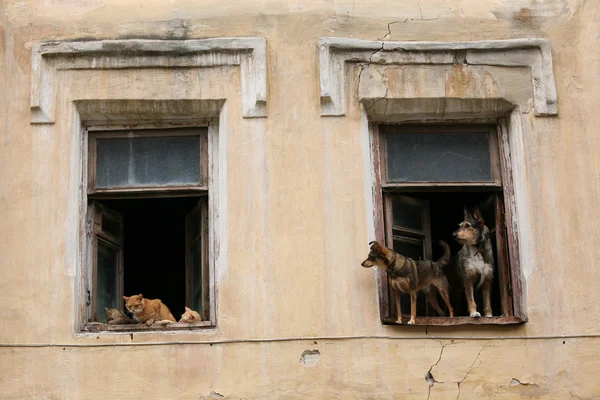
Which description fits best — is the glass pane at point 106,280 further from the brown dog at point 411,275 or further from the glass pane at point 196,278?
the brown dog at point 411,275

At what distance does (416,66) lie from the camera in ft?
30.2

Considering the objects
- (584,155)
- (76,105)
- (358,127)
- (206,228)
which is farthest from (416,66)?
(76,105)

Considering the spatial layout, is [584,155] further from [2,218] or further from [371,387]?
[2,218]

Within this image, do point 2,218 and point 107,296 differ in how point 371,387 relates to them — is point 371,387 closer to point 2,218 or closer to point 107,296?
point 107,296

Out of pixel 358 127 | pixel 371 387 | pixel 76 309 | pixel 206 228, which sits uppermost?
pixel 358 127

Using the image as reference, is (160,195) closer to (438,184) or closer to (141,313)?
(141,313)

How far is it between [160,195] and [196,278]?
743 mm

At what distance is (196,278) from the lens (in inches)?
364

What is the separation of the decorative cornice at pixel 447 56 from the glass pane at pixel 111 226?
204 centimetres

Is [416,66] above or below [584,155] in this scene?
above

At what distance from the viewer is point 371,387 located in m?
8.38

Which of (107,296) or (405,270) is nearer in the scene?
(405,270)

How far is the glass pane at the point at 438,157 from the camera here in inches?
364

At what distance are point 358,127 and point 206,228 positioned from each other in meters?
1.47
